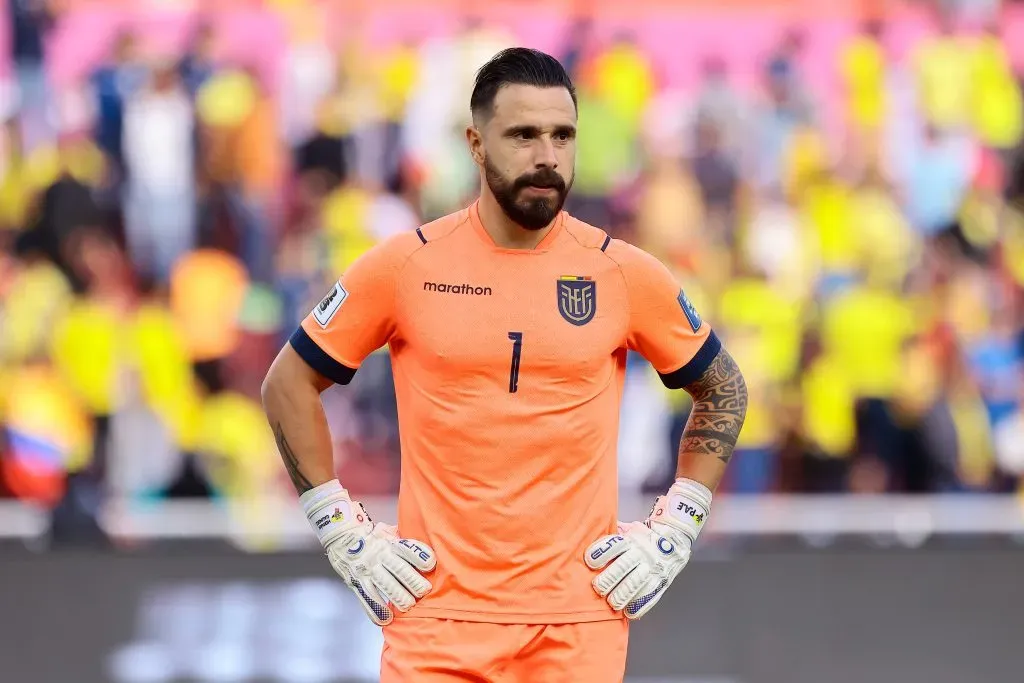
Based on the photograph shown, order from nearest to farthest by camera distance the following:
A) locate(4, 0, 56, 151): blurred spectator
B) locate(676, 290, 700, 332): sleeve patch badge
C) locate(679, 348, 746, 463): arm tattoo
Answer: locate(676, 290, 700, 332): sleeve patch badge → locate(679, 348, 746, 463): arm tattoo → locate(4, 0, 56, 151): blurred spectator

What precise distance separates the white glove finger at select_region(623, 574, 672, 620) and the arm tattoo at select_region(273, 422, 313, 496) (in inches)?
35.4

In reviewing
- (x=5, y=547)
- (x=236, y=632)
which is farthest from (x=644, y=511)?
(x=5, y=547)

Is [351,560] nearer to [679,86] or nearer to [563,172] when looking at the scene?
[563,172]

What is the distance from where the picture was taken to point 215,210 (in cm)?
1091

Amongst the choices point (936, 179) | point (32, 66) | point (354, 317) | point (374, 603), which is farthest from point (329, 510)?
point (936, 179)

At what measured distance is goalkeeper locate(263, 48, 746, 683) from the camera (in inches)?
159

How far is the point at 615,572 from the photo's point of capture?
4109 millimetres

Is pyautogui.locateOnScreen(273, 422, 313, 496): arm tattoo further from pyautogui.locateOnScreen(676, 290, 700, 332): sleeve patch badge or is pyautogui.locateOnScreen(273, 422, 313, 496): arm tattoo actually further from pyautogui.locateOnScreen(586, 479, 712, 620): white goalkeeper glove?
pyautogui.locateOnScreen(676, 290, 700, 332): sleeve patch badge

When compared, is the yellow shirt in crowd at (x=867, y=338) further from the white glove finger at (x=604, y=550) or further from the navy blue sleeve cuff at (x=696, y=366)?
the white glove finger at (x=604, y=550)

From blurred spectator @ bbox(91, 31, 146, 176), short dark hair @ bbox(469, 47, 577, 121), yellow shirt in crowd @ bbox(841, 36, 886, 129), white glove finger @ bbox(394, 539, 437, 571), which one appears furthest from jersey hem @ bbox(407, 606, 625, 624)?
yellow shirt in crowd @ bbox(841, 36, 886, 129)

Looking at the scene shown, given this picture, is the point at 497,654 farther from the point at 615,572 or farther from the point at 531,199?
the point at 531,199

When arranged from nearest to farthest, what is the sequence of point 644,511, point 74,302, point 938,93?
point 644,511 < point 74,302 < point 938,93

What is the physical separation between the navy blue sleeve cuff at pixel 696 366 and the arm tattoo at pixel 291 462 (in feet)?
3.25

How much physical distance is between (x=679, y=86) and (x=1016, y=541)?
4.71m
